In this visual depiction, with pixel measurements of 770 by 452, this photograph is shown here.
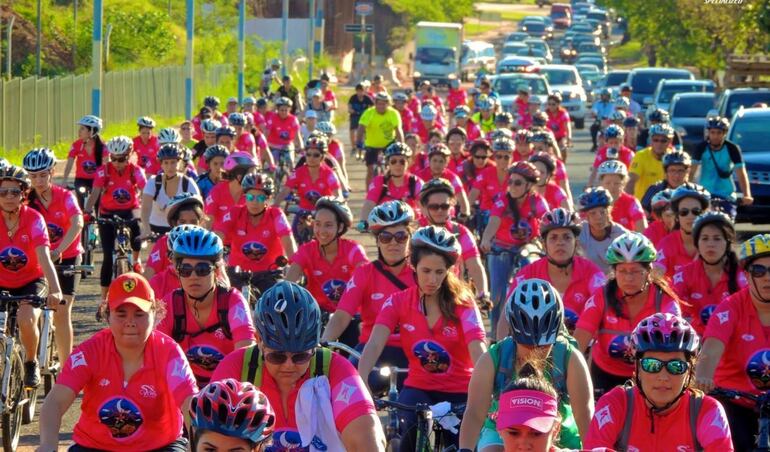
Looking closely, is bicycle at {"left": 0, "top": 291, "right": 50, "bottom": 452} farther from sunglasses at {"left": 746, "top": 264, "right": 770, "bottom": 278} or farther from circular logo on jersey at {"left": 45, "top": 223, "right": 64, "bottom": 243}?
sunglasses at {"left": 746, "top": 264, "right": 770, "bottom": 278}

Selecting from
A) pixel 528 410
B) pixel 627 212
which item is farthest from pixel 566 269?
pixel 528 410

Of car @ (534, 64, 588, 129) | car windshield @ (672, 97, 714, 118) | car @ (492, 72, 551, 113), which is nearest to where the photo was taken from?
car windshield @ (672, 97, 714, 118)

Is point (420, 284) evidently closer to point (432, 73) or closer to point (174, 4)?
point (174, 4)

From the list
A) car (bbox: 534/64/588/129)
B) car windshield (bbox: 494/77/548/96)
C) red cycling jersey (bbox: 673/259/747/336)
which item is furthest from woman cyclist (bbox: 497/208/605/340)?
car (bbox: 534/64/588/129)

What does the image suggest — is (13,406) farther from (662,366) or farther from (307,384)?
(662,366)

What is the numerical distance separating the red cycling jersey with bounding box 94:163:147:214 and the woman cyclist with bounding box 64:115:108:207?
1299 millimetres

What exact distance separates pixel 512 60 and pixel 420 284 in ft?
176

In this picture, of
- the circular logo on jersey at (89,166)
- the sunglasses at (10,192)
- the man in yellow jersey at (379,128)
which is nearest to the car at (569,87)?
the man in yellow jersey at (379,128)

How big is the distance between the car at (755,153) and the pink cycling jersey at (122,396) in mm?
17079

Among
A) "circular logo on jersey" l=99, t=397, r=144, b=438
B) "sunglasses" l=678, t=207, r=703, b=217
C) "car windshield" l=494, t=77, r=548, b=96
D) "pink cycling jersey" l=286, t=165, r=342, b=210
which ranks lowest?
"car windshield" l=494, t=77, r=548, b=96

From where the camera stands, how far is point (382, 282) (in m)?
9.99

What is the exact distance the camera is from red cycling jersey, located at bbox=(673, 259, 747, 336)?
995cm

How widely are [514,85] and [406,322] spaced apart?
35244mm

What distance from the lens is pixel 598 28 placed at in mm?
109312
